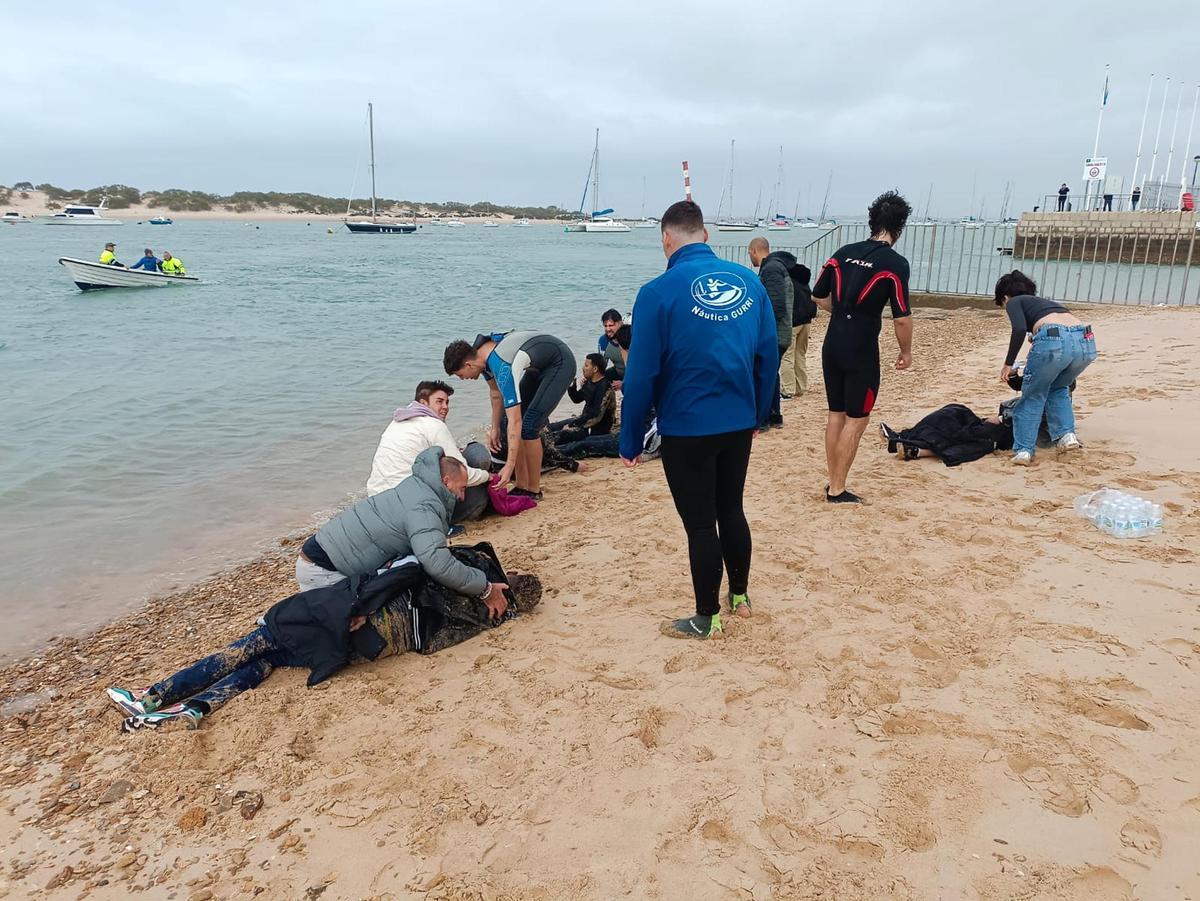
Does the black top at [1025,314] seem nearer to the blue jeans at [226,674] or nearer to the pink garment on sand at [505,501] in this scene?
the pink garment on sand at [505,501]

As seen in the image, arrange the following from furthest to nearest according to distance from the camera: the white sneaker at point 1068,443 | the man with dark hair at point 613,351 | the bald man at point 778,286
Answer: the bald man at point 778,286 < the man with dark hair at point 613,351 < the white sneaker at point 1068,443

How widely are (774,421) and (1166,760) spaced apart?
554 cm

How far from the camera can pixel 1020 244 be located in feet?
96.4

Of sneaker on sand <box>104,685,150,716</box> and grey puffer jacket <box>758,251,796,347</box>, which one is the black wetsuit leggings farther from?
grey puffer jacket <box>758,251,796,347</box>

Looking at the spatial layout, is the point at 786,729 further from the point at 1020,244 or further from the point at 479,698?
the point at 1020,244

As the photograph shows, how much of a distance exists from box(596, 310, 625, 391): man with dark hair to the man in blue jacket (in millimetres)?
3931

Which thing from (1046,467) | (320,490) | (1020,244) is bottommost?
(320,490)

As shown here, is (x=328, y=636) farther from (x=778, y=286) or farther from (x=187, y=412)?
(x=187, y=412)

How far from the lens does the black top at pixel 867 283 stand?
482 centimetres

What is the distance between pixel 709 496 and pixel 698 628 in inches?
26.4

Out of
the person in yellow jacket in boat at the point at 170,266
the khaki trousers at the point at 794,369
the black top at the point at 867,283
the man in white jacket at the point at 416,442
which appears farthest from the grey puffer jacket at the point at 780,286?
the person in yellow jacket in boat at the point at 170,266

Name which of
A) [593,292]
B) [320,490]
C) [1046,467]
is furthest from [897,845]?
[593,292]

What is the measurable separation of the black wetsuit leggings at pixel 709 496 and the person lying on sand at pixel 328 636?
1165mm

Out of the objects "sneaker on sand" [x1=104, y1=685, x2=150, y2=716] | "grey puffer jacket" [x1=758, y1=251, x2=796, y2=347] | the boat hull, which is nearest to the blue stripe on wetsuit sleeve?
"sneaker on sand" [x1=104, y1=685, x2=150, y2=716]
